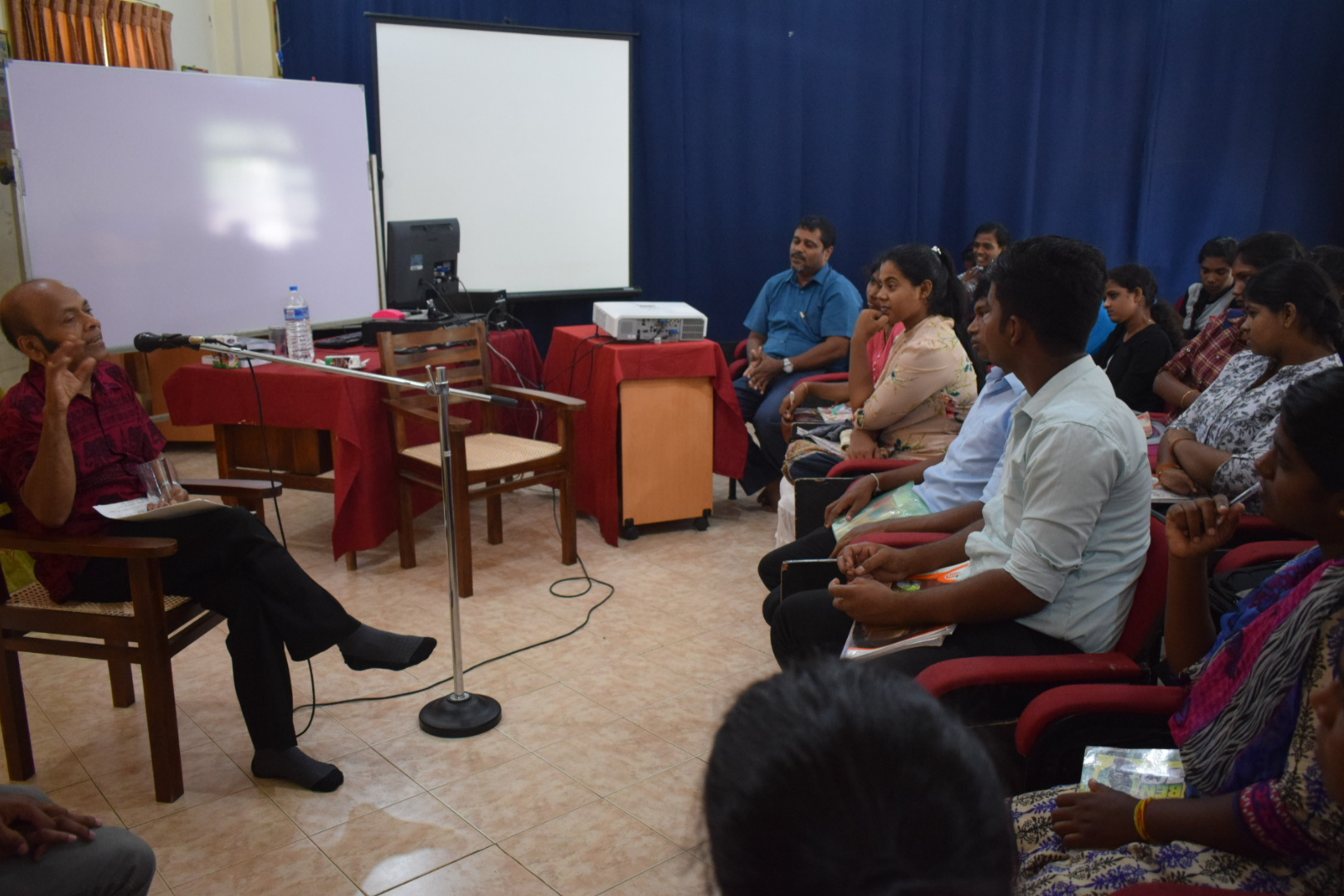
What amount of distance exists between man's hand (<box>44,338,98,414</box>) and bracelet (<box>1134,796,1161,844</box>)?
6.53 feet

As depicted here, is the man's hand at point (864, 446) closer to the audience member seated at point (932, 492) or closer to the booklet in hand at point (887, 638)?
the audience member seated at point (932, 492)

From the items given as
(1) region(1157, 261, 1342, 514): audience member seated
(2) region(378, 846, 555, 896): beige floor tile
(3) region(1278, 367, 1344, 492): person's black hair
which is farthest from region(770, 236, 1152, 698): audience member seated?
(1) region(1157, 261, 1342, 514): audience member seated

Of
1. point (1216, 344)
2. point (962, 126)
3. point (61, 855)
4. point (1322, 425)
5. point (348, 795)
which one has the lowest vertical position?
point (348, 795)

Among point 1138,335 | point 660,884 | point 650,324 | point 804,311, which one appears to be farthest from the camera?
point 804,311

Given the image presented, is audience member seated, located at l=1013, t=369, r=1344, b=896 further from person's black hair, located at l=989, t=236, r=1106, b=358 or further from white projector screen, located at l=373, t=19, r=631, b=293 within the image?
white projector screen, located at l=373, t=19, r=631, b=293

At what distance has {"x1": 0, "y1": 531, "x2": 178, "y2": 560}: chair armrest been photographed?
6.18 feet

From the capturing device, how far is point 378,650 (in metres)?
2.23

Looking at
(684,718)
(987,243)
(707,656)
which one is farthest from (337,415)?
(987,243)

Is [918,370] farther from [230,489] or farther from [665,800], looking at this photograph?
[230,489]

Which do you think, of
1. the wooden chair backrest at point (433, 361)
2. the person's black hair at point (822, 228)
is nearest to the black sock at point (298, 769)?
the wooden chair backrest at point (433, 361)

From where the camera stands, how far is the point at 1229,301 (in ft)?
12.9

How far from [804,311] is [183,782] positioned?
299cm

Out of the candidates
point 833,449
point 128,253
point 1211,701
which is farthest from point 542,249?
point 1211,701

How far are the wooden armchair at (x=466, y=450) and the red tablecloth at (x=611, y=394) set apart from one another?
0.22 m
